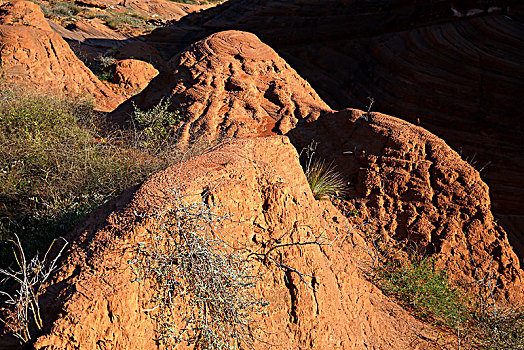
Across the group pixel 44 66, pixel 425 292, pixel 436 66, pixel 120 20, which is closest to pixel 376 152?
pixel 425 292

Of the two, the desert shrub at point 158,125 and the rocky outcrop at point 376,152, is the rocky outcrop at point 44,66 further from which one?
the rocky outcrop at point 376,152

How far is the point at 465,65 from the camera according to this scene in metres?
8.80

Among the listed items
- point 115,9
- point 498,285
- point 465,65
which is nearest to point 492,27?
point 465,65

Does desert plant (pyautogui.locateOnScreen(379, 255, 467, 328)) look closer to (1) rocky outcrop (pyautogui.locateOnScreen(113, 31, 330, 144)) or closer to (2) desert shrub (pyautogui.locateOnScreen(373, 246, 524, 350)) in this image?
(2) desert shrub (pyautogui.locateOnScreen(373, 246, 524, 350))

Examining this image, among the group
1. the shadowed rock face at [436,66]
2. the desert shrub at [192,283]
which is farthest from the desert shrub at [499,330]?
the shadowed rock face at [436,66]

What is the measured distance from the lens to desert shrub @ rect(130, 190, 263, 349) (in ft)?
6.64

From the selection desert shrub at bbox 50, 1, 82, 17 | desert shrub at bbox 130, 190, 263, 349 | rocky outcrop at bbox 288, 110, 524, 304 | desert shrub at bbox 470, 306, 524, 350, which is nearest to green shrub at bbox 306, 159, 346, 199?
rocky outcrop at bbox 288, 110, 524, 304

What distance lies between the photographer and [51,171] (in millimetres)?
4270

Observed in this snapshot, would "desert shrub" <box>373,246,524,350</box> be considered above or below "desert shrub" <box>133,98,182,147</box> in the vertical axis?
below

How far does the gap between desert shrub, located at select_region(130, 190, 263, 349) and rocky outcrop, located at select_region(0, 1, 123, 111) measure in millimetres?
7095

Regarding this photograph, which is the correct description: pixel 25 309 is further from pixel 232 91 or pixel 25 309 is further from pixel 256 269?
pixel 232 91

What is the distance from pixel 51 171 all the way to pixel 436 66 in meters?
8.59

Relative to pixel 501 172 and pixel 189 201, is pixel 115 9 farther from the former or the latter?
pixel 189 201

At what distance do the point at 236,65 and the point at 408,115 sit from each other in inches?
200
